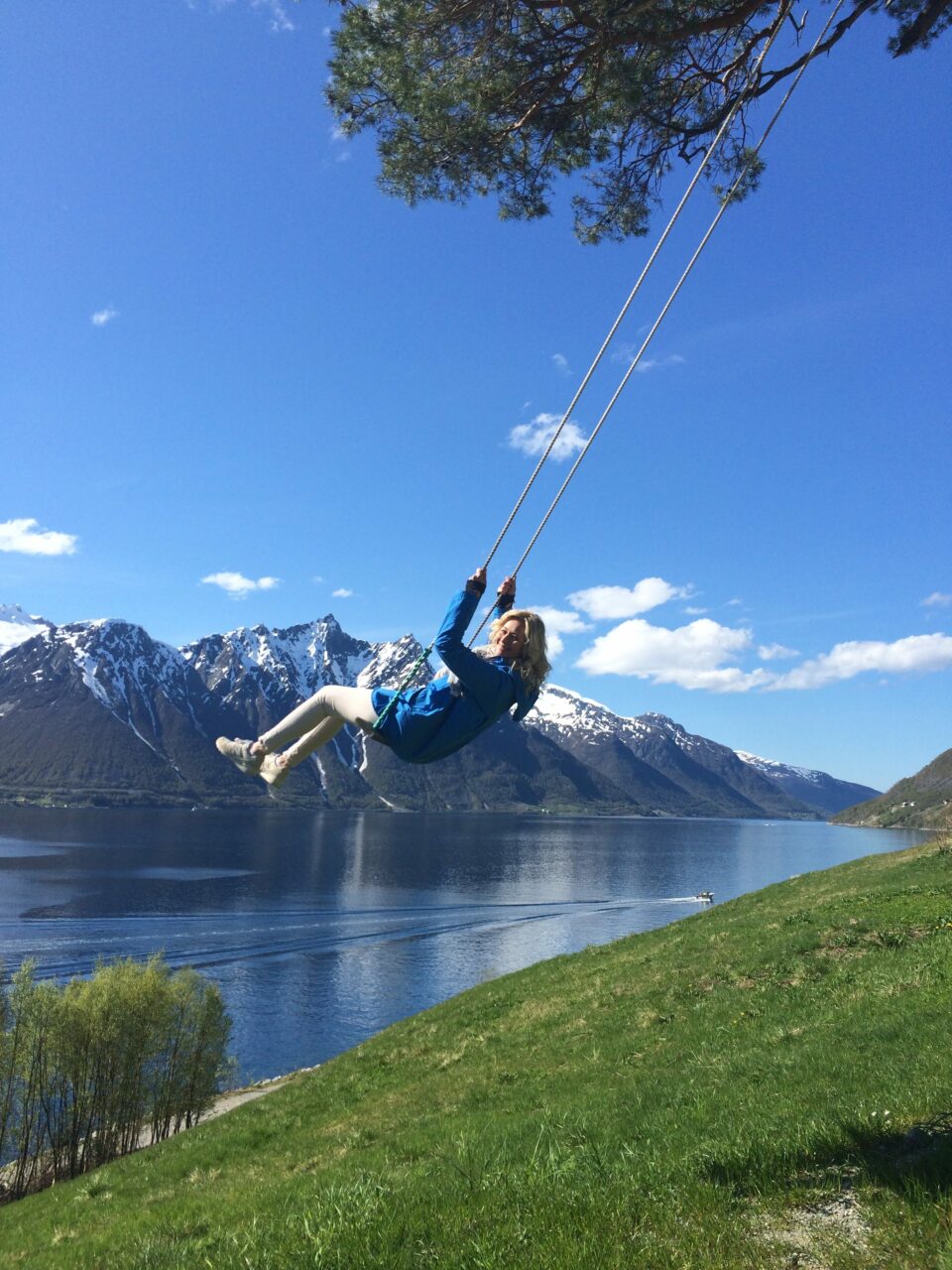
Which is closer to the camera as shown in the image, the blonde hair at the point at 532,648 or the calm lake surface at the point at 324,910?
the blonde hair at the point at 532,648

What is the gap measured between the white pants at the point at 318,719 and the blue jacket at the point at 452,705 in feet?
0.69

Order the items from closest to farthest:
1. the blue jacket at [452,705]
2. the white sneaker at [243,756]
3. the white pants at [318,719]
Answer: the blue jacket at [452,705] < the white pants at [318,719] < the white sneaker at [243,756]

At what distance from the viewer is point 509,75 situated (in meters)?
9.23

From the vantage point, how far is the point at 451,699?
20.8 feet

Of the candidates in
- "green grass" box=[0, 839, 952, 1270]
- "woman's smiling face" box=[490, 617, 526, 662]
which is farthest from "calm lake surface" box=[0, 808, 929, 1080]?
"woman's smiling face" box=[490, 617, 526, 662]

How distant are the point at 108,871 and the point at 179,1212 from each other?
98.1 m

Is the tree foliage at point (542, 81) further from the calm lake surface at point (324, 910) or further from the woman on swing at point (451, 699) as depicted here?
the calm lake surface at point (324, 910)

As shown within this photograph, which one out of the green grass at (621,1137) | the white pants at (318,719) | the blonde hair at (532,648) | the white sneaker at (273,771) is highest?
the blonde hair at (532,648)

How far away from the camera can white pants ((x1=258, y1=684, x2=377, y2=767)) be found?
6.54 meters

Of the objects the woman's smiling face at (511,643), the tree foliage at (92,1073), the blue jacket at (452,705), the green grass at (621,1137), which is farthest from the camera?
the tree foliage at (92,1073)

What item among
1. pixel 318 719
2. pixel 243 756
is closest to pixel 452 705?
pixel 318 719

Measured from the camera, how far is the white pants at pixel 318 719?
6543 millimetres

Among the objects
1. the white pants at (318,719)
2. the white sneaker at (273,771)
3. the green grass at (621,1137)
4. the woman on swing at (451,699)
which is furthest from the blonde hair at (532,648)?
the green grass at (621,1137)

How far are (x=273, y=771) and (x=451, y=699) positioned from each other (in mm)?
1780
